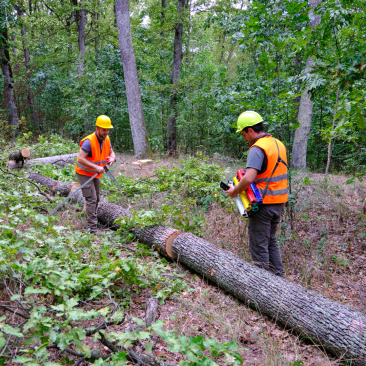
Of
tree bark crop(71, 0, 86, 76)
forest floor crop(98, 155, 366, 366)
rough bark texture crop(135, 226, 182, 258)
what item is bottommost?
forest floor crop(98, 155, 366, 366)

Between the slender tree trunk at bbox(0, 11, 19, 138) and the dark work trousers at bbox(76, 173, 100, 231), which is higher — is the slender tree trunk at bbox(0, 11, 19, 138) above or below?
above

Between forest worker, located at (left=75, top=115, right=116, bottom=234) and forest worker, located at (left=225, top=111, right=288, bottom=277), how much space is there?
2521 mm

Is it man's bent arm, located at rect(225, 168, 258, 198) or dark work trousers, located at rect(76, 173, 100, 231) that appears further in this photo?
dark work trousers, located at rect(76, 173, 100, 231)

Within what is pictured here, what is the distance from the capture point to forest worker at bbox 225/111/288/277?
3350mm

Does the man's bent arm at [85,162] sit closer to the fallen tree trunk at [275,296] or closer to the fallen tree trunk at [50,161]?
the fallen tree trunk at [275,296]

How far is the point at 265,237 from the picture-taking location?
142 inches

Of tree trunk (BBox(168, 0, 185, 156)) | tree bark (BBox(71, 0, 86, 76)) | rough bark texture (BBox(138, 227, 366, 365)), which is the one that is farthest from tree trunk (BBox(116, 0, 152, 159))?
rough bark texture (BBox(138, 227, 366, 365))

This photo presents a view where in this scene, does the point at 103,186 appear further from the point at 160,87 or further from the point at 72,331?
the point at 160,87

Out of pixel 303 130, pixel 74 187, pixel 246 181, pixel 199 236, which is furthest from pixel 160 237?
pixel 303 130

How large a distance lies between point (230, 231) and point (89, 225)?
2581mm

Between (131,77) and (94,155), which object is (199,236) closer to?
(94,155)

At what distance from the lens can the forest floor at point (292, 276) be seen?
8.96ft

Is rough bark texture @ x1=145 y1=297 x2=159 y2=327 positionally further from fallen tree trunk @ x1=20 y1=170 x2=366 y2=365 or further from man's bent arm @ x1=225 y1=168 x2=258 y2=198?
man's bent arm @ x1=225 y1=168 x2=258 y2=198

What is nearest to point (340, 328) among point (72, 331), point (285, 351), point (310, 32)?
point (285, 351)
